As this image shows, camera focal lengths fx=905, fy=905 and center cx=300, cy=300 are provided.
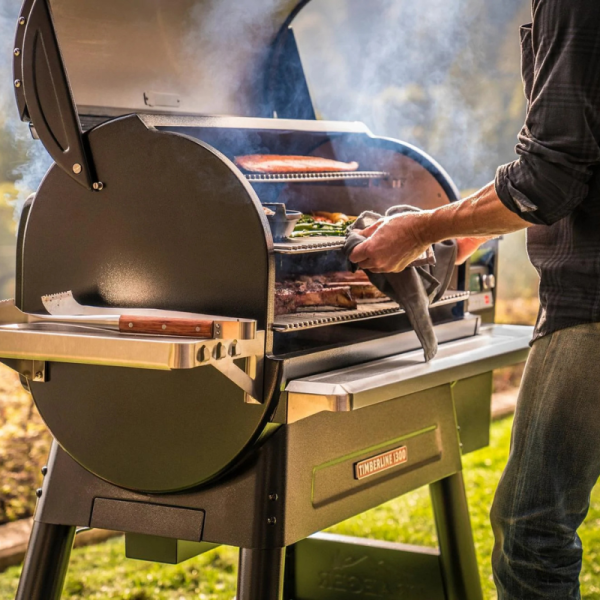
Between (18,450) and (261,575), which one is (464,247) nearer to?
(261,575)

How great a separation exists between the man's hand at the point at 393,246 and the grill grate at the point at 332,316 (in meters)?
0.18

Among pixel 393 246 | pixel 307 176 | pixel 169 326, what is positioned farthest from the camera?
pixel 307 176

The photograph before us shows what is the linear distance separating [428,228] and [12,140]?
2109mm

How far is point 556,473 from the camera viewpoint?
205 centimetres

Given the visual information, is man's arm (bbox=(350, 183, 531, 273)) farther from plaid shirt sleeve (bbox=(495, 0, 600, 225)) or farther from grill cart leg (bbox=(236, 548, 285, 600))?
grill cart leg (bbox=(236, 548, 285, 600))

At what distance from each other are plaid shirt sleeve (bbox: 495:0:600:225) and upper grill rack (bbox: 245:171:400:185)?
0.88 metres

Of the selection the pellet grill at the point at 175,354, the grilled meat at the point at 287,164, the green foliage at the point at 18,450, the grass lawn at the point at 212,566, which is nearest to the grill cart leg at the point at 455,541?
the pellet grill at the point at 175,354

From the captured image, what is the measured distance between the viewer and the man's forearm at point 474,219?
6.81 ft

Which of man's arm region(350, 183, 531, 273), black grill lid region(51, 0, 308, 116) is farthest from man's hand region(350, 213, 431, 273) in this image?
black grill lid region(51, 0, 308, 116)

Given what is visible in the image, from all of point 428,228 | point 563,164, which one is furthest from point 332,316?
point 563,164

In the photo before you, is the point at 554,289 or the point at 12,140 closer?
the point at 554,289

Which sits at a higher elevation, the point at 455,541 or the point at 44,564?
the point at 455,541

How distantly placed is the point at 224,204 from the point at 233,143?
837 millimetres

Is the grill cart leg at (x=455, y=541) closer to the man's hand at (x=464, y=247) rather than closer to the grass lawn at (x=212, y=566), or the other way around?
the grass lawn at (x=212, y=566)
